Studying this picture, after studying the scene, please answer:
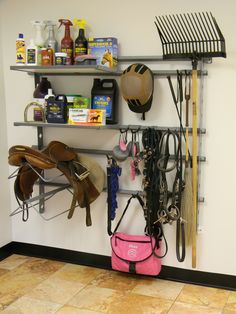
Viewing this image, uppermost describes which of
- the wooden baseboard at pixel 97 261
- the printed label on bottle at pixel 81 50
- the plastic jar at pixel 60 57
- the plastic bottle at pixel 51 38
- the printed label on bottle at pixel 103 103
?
the plastic bottle at pixel 51 38

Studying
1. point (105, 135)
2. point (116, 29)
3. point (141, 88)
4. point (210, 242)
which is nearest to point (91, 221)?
point (105, 135)

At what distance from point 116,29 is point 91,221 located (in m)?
1.45

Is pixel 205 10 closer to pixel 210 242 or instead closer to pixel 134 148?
pixel 134 148

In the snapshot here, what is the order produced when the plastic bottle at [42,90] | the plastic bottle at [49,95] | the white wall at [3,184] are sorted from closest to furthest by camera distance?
the plastic bottle at [49,95] → the plastic bottle at [42,90] → the white wall at [3,184]

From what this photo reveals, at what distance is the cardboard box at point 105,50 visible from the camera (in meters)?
2.89

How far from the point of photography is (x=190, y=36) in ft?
9.15

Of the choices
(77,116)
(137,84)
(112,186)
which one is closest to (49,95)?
(77,116)

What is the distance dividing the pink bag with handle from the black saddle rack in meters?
1.08

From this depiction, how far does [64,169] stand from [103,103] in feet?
1.80

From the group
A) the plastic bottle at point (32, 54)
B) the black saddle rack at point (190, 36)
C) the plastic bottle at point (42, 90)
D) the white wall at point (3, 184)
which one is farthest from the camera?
the white wall at point (3, 184)

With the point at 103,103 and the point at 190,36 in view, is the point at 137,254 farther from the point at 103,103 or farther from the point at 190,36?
the point at 190,36

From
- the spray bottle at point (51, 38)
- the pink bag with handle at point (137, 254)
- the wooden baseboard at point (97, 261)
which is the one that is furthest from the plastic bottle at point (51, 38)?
the wooden baseboard at point (97, 261)

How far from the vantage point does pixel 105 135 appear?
320 centimetres

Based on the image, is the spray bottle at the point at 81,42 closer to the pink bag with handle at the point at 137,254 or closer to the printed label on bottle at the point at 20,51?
the printed label on bottle at the point at 20,51
